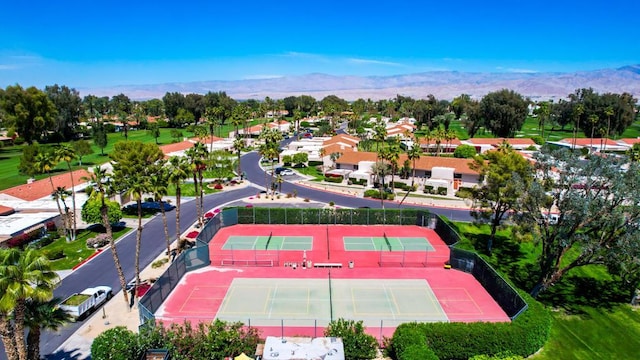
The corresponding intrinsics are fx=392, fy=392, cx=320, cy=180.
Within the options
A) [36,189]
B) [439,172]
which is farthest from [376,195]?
[36,189]

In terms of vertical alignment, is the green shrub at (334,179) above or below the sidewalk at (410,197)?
above

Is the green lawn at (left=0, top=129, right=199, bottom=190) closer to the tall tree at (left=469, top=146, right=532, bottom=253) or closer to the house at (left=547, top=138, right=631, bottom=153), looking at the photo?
the tall tree at (left=469, top=146, right=532, bottom=253)

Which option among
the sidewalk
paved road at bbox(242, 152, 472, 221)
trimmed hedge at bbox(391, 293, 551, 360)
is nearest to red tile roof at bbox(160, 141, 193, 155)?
paved road at bbox(242, 152, 472, 221)

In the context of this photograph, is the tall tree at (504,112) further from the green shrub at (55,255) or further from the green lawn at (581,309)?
the green shrub at (55,255)

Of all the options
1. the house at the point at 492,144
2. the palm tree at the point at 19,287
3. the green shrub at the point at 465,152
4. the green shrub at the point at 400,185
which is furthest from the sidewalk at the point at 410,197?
the palm tree at the point at 19,287

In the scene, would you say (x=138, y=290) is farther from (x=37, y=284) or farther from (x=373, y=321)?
(x=373, y=321)

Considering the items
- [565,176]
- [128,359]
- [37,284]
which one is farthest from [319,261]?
[37,284]
